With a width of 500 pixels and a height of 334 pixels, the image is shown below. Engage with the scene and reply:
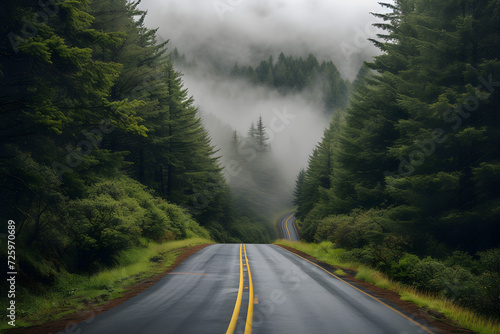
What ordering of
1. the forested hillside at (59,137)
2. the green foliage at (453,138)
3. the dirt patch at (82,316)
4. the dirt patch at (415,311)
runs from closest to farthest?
the dirt patch at (82,316)
the dirt patch at (415,311)
the forested hillside at (59,137)
the green foliage at (453,138)

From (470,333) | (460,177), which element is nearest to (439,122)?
(460,177)

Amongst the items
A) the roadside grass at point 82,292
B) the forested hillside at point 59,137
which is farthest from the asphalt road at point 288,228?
the roadside grass at point 82,292

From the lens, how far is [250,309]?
9.49 metres

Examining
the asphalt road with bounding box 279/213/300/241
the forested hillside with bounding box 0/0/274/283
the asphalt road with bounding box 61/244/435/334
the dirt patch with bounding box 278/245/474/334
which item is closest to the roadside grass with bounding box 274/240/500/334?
the dirt patch with bounding box 278/245/474/334

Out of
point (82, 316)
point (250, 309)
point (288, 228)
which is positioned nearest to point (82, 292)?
point (82, 316)

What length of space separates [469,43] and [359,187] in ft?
44.1

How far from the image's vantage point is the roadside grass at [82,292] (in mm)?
8901

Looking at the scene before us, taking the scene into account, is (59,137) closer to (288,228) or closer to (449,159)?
(449,159)

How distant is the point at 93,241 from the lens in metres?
Answer: 14.1

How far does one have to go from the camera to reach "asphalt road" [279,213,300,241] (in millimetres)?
71475

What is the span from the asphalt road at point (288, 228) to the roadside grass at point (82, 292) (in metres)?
54.4

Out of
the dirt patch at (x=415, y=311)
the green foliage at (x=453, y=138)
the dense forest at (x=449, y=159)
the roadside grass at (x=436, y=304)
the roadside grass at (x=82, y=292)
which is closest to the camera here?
the dirt patch at (x=415, y=311)

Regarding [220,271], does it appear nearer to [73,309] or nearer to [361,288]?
[361,288]

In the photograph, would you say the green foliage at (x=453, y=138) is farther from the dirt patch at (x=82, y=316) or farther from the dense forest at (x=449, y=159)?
the dirt patch at (x=82, y=316)
